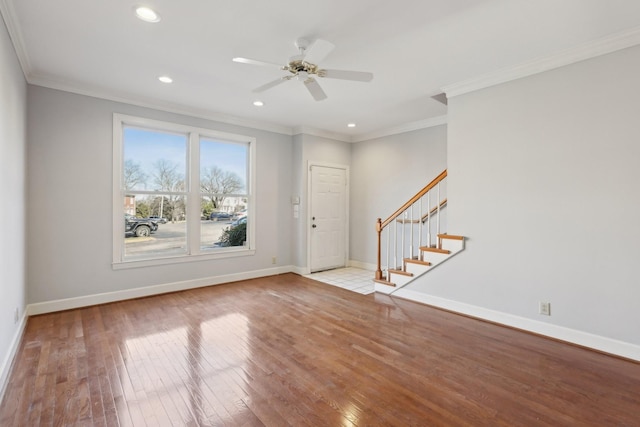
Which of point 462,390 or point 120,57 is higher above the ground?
point 120,57

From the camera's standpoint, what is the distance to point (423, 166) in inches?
210

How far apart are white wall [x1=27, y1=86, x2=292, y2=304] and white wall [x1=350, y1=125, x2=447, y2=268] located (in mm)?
3543

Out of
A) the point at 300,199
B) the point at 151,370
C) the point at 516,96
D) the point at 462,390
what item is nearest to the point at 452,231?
the point at 516,96

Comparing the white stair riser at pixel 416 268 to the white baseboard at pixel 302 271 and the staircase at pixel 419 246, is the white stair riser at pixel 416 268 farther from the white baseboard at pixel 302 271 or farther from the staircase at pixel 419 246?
the white baseboard at pixel 302 271

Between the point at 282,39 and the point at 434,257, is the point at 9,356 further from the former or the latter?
the point at 434,257

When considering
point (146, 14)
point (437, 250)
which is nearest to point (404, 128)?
point (437, 250)

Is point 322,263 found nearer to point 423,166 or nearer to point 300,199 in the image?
point 300,199

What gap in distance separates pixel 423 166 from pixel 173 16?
167 inches

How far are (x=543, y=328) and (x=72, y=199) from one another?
18.2 ft

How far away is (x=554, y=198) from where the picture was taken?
3.05 meters

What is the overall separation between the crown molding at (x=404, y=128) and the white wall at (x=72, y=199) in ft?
11.5

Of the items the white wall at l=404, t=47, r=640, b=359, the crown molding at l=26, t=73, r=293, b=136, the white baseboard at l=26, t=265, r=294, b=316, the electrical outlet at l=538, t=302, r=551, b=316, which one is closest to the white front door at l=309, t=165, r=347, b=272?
the white baseboard at l=26, t=265, r=294, b=316

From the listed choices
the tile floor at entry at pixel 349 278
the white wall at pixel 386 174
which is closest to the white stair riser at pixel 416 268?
the tile floor at entry at pixel 349 278

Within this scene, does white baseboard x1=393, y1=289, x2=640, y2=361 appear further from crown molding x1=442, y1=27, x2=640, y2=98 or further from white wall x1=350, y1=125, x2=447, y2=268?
crown molding x1=442, y1=27, x2=640, y2=98
